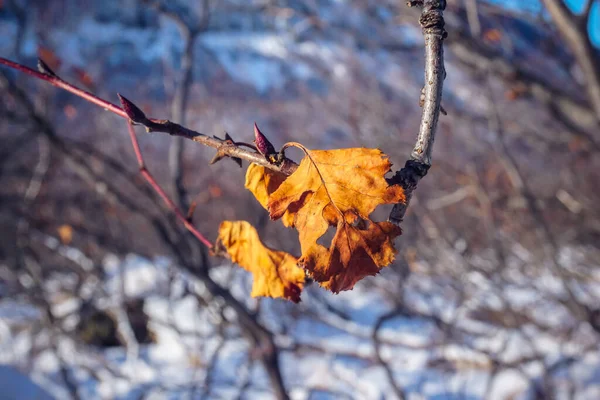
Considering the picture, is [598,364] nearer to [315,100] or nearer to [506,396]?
[506,396]

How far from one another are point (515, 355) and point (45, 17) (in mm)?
5046

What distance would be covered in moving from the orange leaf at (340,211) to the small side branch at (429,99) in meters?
0.02

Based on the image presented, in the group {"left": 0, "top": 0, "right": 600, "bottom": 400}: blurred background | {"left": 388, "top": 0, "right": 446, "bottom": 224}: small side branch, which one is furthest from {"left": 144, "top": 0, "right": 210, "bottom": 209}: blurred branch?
{"left": 388, "top": 0, "right": 446, "bottom": 224}: small side branch

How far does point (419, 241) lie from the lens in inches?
161

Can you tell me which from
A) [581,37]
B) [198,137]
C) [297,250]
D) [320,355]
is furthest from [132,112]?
[297,250]

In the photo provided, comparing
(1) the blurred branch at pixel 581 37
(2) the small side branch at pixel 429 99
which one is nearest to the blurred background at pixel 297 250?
(1) the blurred branch at pixel 581 37

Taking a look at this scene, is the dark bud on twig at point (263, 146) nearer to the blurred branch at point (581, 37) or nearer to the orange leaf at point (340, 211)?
the orange leaf at point (340, 211)

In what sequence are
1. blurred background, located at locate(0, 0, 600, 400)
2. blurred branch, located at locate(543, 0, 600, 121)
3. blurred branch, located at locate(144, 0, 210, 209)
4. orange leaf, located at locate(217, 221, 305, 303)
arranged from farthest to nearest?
blurred background, located at locate(0, 0, 600, 400), blurred branch, located at locate(144, 0, 210, 209), blurred branch, located at locate(543, 0, 600, 121), orange leaf, located at locate(217, 221, 305, 303)

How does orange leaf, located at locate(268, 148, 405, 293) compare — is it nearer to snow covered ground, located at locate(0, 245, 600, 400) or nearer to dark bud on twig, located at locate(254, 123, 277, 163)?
dark bud on twig, located at locate(254, 123, 277, 163)

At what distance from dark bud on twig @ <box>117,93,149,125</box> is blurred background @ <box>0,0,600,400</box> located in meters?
0.93

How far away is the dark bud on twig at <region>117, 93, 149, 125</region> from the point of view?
1.35 feet

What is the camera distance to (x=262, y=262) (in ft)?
1.74

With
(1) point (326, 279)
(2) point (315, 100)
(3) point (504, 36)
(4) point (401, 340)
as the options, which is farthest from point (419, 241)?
(2) point (315, 100)

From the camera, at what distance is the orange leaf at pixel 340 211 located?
401mm
